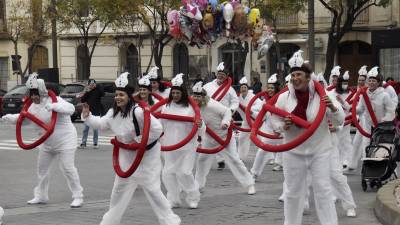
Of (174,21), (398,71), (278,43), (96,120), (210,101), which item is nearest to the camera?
(96,120)

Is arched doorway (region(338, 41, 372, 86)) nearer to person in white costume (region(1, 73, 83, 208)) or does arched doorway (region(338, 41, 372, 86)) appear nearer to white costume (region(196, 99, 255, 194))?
white costume (region(196, 99, 255, 194))

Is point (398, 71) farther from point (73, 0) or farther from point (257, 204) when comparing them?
point (73, 0)

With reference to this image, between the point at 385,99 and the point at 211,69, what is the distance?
2808 centimetres

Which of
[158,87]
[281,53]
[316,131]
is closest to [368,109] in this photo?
[158,87]

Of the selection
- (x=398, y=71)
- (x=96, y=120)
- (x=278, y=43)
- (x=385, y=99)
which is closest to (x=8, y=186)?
(x=96, y=120)

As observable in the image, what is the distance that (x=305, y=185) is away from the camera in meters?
8.49

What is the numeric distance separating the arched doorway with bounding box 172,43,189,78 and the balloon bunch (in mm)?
26814

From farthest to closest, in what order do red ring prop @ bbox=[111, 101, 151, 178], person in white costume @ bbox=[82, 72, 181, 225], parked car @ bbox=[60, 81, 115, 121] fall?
1. parked car @ bbox=[60, 81, 115, 121]
2. person in white costume @ bbox=[82, 72, 181, 225]
3. red ring prop @ bbox=[111, 101, 151, 178]

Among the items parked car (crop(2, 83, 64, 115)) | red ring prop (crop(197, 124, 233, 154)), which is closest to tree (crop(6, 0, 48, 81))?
parked car (crop(2, 83, 64, 115))

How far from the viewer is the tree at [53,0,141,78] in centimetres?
3631

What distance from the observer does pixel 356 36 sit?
1519 inches

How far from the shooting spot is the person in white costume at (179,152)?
11.3 m

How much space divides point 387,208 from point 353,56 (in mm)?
30210

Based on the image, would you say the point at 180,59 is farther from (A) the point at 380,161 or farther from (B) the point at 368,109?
(A) the point at 380,161
